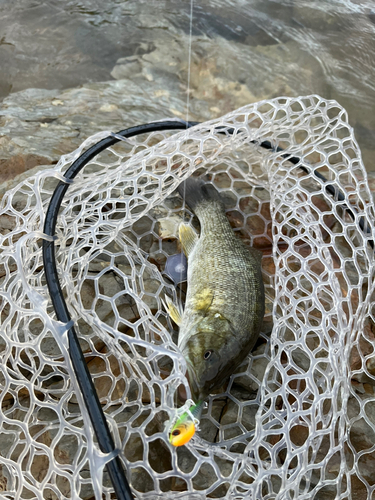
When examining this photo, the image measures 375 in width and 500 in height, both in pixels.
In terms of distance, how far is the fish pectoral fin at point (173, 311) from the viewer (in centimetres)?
297

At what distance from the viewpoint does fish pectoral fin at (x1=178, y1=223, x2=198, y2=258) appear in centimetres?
340

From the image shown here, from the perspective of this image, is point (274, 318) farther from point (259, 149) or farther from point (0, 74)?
point (0, 74)

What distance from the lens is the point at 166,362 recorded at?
2.84 m

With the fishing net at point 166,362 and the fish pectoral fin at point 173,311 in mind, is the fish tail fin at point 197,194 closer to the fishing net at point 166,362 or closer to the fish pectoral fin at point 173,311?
the fishing net at point 166,362

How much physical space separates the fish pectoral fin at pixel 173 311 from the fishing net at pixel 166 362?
146mm

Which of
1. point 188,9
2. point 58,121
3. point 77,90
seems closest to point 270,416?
point 58,121

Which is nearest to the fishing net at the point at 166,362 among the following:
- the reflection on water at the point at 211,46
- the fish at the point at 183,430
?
the fish at the point at 183,430

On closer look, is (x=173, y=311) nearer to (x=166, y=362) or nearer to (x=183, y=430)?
(x=166, y=362)

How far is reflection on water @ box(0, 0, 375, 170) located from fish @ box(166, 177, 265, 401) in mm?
3558

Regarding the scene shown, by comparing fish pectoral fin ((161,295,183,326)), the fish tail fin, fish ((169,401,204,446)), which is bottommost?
fish pectoral fin ((161,295,183,326))

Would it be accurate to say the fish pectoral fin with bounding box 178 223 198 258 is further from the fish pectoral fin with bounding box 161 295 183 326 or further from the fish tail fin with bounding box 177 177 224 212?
the fish pectoral fin with bounding box 161 295 183 326

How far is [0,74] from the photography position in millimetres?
6461

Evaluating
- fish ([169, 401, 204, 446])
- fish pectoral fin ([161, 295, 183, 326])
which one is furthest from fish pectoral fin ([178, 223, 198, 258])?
fish ([169, 401, 204, 446])

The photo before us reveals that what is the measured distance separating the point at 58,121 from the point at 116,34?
3.08m
